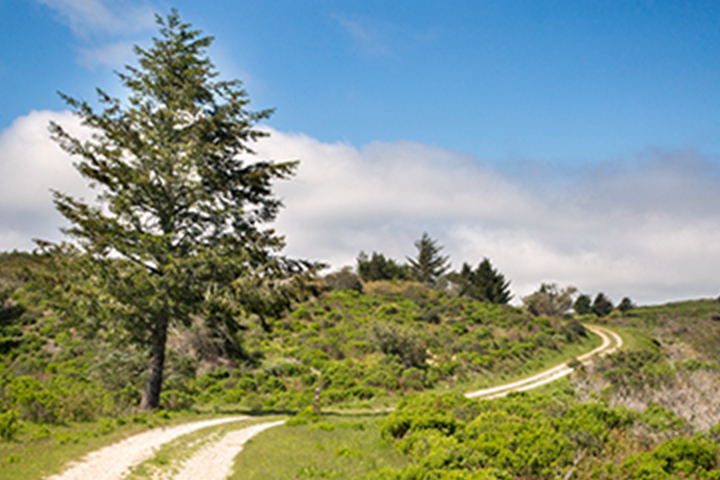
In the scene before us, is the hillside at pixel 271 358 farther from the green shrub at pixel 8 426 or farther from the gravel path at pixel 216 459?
the gravel path at pixel 216 459

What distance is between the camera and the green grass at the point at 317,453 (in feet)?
31.7

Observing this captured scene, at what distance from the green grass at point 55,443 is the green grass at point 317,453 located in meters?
3.03

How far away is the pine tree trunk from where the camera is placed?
16062 mm

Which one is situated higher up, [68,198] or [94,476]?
[68,198]

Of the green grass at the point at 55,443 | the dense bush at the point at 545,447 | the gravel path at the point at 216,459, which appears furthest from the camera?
the gravel path at the point at 216,459

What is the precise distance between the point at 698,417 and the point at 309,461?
30.1 ft

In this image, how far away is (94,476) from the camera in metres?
8.24

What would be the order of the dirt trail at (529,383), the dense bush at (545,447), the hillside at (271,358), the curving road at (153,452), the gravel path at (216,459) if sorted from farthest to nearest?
the dirt trail at (529,383)
the hillside at (271,358)
the gravel path at (216,459)
the dense bush at (545,447)
the curving road at (153,452)

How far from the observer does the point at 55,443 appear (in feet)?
33.0

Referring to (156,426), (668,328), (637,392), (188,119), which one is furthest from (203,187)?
(668,328)

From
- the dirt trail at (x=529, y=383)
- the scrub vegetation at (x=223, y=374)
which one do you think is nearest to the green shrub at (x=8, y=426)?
the scrub vegetation at (x=223, y=374)

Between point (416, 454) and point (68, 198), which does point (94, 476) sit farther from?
point (68, 198)

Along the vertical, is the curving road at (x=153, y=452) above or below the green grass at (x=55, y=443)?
below

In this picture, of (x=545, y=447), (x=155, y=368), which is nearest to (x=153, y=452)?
(x=155, y=368)
